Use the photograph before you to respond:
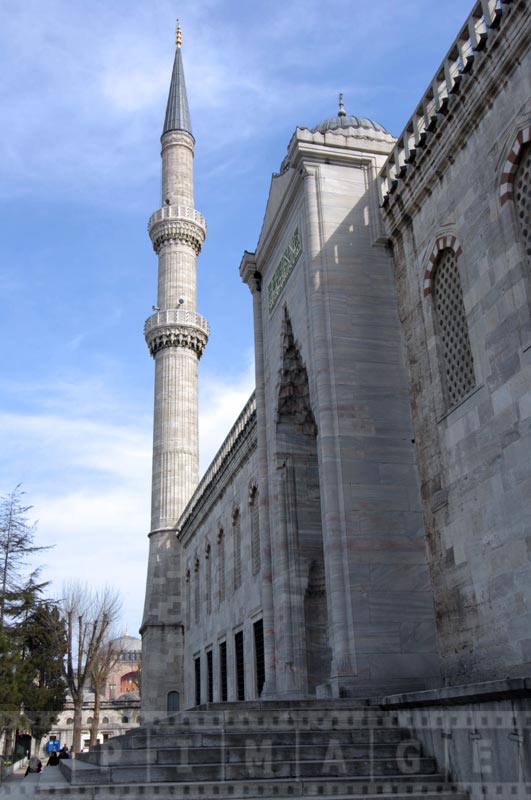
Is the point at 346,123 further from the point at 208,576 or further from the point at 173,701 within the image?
the point at 173,701

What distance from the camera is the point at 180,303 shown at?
3288cm

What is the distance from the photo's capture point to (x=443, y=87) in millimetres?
10625

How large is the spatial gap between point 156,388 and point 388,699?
2449cm

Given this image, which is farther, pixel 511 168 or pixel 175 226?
pixel 175 226

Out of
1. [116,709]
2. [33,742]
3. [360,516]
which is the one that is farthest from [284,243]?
[116,709]

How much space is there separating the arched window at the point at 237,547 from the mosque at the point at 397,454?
751cm

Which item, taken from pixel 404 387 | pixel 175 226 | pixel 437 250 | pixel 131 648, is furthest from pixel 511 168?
pixel 131 648

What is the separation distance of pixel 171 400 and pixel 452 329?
72.6ft

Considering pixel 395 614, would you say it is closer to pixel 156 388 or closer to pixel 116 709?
pixel 156 388

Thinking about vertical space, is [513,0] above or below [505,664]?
above

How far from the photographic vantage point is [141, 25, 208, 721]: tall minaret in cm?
2889

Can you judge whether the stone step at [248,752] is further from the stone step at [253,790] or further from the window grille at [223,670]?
the window grille at [223,670]

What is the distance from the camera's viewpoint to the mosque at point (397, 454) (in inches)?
289

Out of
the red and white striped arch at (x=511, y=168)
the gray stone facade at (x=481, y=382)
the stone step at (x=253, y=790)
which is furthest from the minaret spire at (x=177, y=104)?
the stone step at (x=253, y=790)
